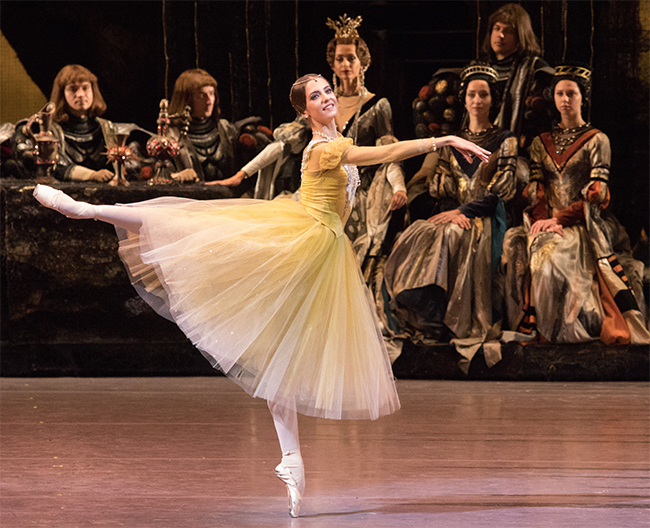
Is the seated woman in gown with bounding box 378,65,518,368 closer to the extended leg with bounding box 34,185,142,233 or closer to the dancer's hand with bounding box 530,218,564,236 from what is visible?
the dancer's hand with bounding box 530,218,564,236

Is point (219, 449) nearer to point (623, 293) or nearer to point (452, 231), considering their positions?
point (452, 231)

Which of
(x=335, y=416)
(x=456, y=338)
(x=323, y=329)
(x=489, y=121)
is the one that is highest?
(x=489, y=121)

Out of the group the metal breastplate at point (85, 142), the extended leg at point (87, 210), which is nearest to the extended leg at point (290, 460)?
the extended leg at point (87, 210)

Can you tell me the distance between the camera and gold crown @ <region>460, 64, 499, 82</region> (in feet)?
16.7

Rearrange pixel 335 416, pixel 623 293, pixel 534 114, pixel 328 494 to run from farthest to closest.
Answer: pixel 534 114 < pixel 623 293 < pixel 328 494 < pixel 335 416

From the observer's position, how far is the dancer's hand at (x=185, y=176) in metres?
5.15

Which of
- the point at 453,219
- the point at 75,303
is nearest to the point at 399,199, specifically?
the point at 453,219

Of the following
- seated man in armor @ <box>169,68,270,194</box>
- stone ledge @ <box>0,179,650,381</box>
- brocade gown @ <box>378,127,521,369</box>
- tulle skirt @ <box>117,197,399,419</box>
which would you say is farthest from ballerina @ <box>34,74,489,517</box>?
seated man in armor @ <box>169,68,270,194</box>

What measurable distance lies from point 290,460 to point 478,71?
3268 millimetres

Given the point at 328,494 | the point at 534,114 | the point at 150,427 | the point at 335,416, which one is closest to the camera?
the point at 335,416

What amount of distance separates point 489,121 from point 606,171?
2.34 ft

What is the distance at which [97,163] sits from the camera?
5.43 meters

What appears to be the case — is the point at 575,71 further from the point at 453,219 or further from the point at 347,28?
the point at 347,28

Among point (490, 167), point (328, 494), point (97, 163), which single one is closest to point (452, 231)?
point (490, 167)
